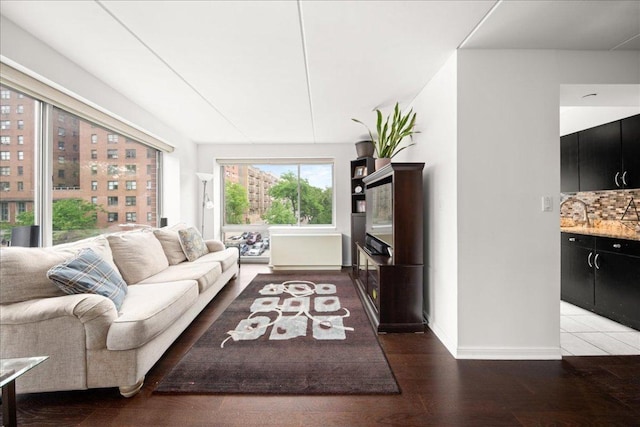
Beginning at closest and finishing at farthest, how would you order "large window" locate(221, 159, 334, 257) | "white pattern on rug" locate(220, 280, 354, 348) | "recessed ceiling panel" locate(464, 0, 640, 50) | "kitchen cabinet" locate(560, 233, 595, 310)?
"recessed ceiling panel" locate(464, 0, 640, 50), "white pattern on rug" locate(220, 280, 354, 348), "kitchen cabinet" locate(560, 233, 595, 310), "large window" locate(221, 159, 334, 257)

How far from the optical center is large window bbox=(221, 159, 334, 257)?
5.82m

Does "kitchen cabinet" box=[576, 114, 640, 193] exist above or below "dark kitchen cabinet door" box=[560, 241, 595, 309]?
above

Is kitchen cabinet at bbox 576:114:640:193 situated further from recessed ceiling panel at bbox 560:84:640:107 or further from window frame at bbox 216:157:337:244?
window frame at bbox 216:157:337:244

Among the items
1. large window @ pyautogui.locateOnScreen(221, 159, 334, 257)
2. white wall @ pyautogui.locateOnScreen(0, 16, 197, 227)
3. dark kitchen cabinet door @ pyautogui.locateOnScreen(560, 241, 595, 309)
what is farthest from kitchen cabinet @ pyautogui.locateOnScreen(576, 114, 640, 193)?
white wall @ pyautogui.locateOnScreen(0, 16, 197, 227)

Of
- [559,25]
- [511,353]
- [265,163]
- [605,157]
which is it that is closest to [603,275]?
[605,157]

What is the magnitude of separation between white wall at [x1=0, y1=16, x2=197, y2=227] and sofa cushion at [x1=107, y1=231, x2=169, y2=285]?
1.35 m

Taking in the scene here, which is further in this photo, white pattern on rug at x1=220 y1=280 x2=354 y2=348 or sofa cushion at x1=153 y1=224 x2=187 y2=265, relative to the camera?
sofa cushion at x1=153 y1=224 x2=187 y2=265

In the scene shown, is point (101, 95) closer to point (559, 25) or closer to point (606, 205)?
point (559, 25)

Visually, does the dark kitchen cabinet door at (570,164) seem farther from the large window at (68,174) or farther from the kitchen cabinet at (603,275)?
the large window at (68,174)

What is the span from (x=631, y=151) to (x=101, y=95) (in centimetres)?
527

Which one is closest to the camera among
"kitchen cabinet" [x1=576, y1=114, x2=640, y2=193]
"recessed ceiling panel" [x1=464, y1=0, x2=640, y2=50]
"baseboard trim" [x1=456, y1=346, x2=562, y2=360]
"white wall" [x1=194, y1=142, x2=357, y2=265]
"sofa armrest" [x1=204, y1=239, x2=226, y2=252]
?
"recessed ceiling panel" [x1=464, y1=0, x2=640, y2=50]

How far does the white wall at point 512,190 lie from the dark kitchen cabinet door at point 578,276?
1.43m

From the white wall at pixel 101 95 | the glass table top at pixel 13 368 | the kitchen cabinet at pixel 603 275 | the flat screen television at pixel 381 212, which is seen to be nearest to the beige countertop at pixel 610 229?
the kitchen cabinet at pixel 603 275

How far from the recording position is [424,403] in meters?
1.71
